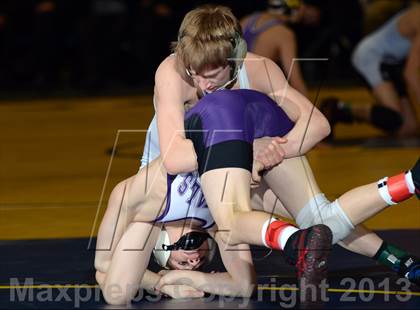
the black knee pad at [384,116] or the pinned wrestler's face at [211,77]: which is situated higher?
the pinned wrestler's face at [211,77]

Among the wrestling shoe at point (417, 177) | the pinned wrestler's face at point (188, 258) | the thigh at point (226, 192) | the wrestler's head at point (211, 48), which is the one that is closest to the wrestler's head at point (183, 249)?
the pinned wrestler's face at point (188, 258)

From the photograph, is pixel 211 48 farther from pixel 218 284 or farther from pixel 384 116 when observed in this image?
pixel 384 116

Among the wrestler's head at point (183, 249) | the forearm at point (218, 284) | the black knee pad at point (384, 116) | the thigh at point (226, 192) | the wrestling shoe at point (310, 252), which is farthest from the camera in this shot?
the black knee pad at point (384, 116)

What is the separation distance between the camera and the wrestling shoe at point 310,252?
3914 millimetres

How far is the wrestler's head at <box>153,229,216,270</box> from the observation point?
4534mm

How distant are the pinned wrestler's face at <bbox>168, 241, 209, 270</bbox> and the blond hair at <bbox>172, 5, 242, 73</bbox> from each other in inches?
26.9

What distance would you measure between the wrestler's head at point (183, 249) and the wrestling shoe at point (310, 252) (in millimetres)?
621

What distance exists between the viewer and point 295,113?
15.1ft

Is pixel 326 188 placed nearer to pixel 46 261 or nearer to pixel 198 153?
pixel 46 261

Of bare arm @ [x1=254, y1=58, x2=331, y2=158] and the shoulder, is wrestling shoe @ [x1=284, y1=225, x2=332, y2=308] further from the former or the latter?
the shoulder

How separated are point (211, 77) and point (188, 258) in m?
0.69

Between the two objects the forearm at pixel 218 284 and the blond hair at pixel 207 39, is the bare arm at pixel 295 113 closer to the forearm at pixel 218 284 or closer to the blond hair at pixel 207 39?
the blond hair at pixel 207 39

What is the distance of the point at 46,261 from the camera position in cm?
518

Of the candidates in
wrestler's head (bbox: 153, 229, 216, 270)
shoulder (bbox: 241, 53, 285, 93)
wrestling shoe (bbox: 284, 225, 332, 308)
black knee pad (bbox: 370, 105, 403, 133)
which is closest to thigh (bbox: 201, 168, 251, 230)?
wrestling shoe (bbox: 284, 225, 332, 308)
